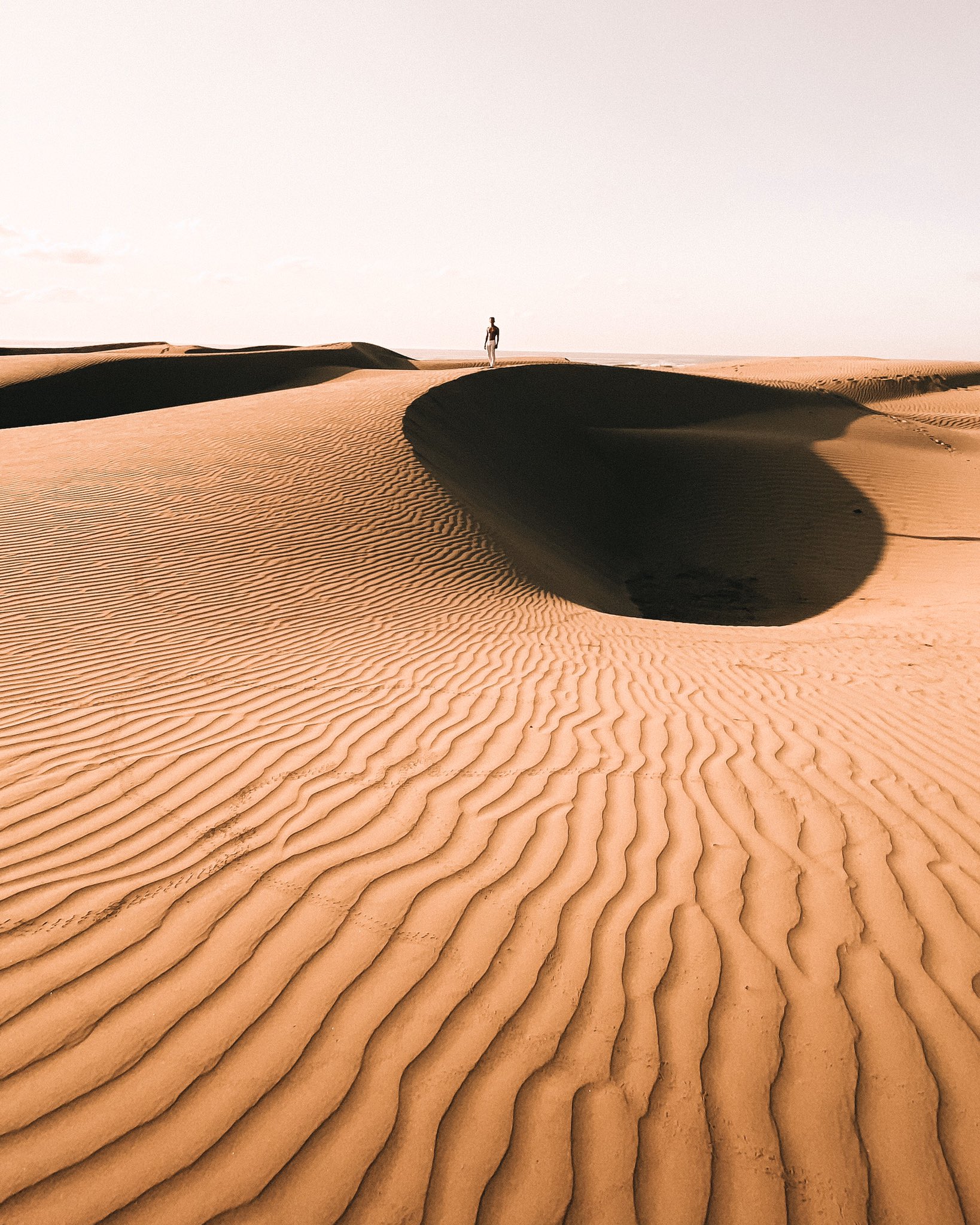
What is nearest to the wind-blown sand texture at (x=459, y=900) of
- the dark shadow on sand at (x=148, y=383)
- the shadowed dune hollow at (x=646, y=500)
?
the shadowed dune hollow at (x=646, y=500)

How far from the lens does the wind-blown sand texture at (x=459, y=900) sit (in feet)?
6.65

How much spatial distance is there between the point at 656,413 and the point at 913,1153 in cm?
2313

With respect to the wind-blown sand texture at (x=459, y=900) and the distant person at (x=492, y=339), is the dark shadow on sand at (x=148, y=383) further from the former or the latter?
the wind-blown sand texture at (x=459, y=900)

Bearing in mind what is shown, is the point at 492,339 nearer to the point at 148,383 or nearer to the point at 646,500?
the point at 646,500

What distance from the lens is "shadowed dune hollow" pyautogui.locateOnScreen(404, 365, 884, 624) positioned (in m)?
12.4

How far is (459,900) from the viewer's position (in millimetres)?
3078

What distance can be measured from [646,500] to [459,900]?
14746mm

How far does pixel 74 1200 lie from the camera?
1.88 metres

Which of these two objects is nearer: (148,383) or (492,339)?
(492,339)

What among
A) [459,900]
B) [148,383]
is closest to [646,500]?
[459,900]

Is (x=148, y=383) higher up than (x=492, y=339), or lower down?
lower down

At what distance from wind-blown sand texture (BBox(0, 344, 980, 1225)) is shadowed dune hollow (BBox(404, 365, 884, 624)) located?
10.1ft

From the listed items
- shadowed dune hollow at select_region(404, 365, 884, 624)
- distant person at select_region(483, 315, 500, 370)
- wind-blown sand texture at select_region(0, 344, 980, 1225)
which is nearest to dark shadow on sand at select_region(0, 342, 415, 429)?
distant person at select_region(483, 315, 500, 370)

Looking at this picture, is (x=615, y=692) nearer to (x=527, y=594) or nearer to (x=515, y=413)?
(x=527, y=594)
